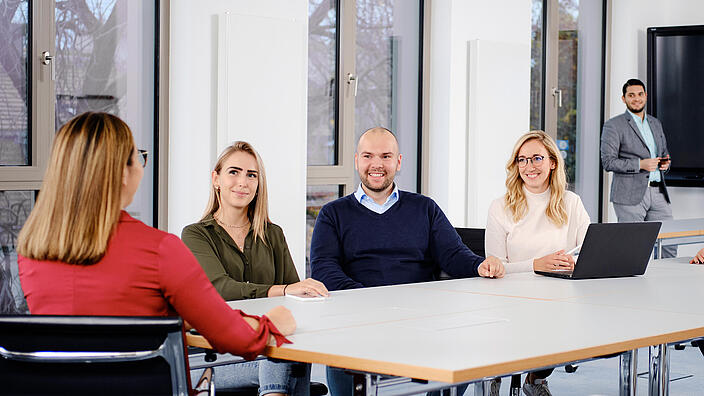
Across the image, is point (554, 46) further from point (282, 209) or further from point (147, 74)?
point (147, 74)

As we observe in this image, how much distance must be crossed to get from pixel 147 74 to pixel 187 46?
0.92 feet

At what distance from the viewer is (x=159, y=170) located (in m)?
5.37

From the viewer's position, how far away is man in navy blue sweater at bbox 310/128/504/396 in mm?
3779

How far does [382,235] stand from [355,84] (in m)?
2.95

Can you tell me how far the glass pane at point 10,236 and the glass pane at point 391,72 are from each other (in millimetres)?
2668

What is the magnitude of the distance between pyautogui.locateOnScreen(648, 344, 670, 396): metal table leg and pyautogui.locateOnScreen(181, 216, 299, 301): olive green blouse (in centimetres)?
131

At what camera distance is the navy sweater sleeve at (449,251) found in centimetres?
380

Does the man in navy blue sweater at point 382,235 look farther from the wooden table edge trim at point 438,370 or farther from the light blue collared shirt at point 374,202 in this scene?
the wooden table edge trim at point 438,370

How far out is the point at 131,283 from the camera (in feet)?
6.41

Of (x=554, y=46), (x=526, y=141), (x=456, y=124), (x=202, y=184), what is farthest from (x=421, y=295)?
(x=554, y=46)

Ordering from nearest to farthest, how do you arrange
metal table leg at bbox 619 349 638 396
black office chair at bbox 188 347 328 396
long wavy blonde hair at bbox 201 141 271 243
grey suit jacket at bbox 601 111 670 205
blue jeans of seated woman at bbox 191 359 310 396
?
black office chair at bbox 188 347 328 396, blue jeans of seated woman at bbox 191 359 310 396, metal table leg at bbox 619 349 638 396, long wavy blonde hair at bbox 201 141 271 243, grey suit jacket at bbox 601 111 670 205

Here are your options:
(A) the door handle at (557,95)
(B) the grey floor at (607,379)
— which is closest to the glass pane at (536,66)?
(A) the door handle at (557,95)

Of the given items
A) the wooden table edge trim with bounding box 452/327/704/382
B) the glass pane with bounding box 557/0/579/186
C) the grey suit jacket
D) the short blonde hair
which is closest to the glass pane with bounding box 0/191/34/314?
the short blonde hair

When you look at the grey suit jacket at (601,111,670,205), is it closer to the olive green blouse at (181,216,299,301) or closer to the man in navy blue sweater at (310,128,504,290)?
the man in navy blue sweater at (310,128,504,290)
